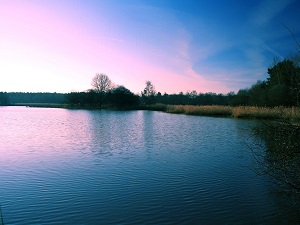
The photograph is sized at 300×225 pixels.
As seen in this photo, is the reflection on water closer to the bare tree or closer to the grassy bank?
the grassy bank

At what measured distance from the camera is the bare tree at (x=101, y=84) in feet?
241

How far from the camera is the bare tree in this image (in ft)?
241

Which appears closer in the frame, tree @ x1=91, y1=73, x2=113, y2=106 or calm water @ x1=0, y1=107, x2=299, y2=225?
calm water @ x1=0, y1=107, x2=299, y2=225

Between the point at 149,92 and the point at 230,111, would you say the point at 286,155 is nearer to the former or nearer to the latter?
the point at 230,111

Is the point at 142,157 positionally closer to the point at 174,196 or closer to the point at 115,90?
the point at 174,196

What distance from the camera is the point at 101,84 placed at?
242 feet

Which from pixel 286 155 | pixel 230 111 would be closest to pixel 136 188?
pixel 286 155

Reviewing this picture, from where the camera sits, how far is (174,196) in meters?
6.42

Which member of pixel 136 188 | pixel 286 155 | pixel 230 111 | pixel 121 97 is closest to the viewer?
pixel 286 155

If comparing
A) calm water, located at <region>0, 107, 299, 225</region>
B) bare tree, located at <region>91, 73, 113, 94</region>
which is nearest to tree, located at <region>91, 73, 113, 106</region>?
bare tree, located at <region>91, 73, 113, 94</region>

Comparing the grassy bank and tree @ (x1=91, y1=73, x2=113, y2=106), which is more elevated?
tree @ (x1=91, y1=73, x2=113, y2=106)

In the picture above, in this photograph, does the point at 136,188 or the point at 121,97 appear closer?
the point at 136,188

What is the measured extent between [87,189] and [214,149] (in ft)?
24.1

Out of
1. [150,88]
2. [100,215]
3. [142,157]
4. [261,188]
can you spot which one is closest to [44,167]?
[142,157]
